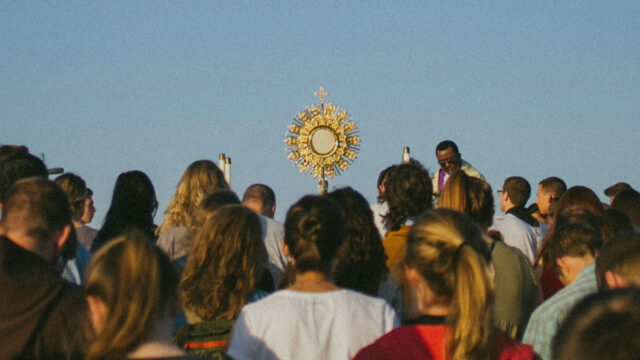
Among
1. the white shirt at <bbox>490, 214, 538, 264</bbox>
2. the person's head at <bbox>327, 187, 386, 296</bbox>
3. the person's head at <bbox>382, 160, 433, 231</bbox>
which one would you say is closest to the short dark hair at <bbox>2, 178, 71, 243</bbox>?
the person's head at <bbox>327, 187, 386, 296</bbox>

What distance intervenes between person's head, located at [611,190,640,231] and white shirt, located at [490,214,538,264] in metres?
0.72

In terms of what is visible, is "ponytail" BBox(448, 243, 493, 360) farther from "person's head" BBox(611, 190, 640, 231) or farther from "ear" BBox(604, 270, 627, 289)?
"person's head" BBox(611, 190, 640, 231)

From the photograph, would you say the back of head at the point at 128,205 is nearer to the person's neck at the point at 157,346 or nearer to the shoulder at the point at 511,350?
the person's neck at the point at 157,346

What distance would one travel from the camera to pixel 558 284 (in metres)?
6.37

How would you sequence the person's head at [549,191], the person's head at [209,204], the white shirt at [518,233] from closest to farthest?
the person's head at [209,204] → the white shirt at [518,233] → the person's head at [549,191]

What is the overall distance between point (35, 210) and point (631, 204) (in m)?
5.17

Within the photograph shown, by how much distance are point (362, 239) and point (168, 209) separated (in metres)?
1.94

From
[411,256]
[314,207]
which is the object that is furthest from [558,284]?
[411,256]

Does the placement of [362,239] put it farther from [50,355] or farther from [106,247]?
[106,247]

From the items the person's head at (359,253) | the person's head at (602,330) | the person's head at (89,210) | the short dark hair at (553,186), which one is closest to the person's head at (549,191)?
the short dark hair at (553,186)

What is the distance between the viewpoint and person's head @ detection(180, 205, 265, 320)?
4672 millimetres

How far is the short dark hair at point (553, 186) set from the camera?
8.91m

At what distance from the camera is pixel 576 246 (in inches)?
203

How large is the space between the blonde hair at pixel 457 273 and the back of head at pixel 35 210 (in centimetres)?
158
